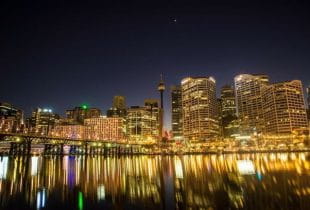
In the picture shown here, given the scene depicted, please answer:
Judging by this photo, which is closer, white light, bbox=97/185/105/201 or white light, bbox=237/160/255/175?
white light, bbox=97/185/105/201

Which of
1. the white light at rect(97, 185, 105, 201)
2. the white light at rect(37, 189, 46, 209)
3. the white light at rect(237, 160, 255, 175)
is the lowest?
the white light at rect(237, 160, 255, 175)

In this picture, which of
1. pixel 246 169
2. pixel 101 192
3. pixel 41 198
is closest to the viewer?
pixel 41 198

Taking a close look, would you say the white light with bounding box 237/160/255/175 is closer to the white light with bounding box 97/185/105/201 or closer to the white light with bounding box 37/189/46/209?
the white light with bounding box 97/185/105/201

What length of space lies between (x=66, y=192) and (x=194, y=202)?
1447 cm

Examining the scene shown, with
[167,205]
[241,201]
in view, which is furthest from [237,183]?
[167,205]

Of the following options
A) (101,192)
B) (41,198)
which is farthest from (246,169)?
(41,198)

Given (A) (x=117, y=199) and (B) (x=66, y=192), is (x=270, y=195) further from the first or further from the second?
(B) (x=66, y=192)

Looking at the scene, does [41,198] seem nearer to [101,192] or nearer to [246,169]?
[101,192]

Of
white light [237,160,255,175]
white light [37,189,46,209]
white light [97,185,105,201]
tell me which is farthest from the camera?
white light [237,160,255,175]

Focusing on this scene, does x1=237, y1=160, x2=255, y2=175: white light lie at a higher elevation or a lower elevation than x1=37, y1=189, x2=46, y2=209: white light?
lower

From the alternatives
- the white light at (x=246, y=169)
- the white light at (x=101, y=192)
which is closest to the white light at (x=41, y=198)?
the white light at (x=101, y=192)

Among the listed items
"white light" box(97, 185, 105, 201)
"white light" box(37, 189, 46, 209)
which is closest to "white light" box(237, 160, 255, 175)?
"white light" box(97, 185, 105, 201)

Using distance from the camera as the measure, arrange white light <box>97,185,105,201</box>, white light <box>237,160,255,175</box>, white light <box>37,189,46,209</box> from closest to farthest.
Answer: white light <box>37,189,46,209</box>
white light <box>97,185,105,201</box>
white light <box>237,160,255,175</box>

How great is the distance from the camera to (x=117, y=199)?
2506 centimetres
